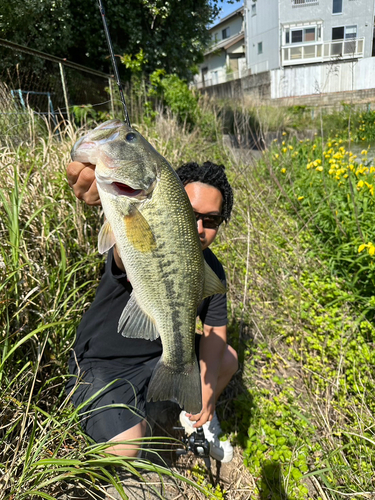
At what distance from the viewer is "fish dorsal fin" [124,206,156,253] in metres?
1.30

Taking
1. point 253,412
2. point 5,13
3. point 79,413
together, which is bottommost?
point 253,412

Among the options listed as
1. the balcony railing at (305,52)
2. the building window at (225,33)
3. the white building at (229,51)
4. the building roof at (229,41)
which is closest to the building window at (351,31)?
the balcony railing at (305,52)

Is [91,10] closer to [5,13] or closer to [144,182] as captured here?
[5,13]

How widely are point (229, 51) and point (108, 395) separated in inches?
1477

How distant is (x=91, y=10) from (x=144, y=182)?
37.1 feet

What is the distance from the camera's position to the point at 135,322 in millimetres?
1425

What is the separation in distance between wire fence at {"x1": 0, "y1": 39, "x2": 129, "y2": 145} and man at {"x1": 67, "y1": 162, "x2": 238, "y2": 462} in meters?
2.10

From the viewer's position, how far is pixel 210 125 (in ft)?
30.0

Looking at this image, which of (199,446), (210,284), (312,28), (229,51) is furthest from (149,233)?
(229,51)

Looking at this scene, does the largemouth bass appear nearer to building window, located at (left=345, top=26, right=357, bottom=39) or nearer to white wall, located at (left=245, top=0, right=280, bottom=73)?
white wall, located at (left=245, top=0, right=280, bottom=73)

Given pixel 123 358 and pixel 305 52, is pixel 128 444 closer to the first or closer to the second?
pixel 123 358

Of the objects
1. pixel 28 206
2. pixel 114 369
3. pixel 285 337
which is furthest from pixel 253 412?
pixel 28 206

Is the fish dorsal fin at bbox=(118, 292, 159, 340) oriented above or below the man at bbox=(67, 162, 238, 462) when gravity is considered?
above

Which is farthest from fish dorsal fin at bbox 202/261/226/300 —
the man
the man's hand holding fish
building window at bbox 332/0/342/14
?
building window at bbox 332/0/342/14
